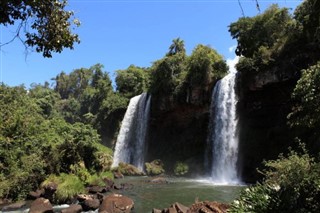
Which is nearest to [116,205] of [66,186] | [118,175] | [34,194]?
[66,186]

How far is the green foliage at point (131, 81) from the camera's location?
55.1 metres

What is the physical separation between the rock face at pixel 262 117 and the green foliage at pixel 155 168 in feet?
33.1

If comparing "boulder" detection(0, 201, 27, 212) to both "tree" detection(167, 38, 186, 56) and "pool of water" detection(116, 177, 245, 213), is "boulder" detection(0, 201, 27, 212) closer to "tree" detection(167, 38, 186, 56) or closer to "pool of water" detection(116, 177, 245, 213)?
"pool of water" detection(116, 177, 245, 213)

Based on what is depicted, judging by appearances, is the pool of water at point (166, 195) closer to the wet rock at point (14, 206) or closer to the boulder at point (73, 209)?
the wet rock at point (14, 206)

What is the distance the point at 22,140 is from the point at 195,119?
18.6 metres

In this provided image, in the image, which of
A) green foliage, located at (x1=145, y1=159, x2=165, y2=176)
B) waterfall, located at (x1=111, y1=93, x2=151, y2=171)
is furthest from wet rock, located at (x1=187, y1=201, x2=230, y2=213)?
waterfall, located at (x1=111, y1=93, x2=151, y2=171)

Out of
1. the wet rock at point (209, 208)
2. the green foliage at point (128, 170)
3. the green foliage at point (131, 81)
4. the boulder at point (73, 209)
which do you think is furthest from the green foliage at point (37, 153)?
the green foliage at point (131, 81)

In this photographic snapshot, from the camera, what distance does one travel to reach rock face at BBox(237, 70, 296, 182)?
26297mm

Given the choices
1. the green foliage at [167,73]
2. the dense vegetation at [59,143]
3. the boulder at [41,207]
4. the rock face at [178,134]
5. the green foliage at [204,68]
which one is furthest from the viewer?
the green foliage at [167,73]

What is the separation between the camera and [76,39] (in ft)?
21.8

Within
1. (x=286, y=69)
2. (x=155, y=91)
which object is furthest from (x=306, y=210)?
(x=155, y=91)

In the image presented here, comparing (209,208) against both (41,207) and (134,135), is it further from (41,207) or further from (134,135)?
(134,135)

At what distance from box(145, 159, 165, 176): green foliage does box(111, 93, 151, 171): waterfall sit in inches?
109

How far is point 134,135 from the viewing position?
42.0m
